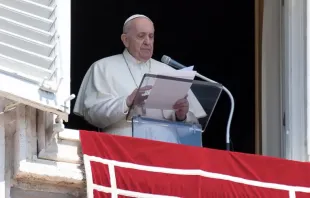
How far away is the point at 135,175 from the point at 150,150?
143 mm

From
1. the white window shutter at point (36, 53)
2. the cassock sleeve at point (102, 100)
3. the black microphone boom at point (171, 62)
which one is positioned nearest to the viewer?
the white window shutter at point (36, 53)

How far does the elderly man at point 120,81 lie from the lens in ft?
25.2

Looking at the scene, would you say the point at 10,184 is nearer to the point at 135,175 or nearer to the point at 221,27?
the point at 135,175

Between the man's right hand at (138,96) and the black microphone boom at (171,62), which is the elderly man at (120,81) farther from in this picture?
the black microphone boom at (171,62)

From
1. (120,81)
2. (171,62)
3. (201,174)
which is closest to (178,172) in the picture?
(201,174)

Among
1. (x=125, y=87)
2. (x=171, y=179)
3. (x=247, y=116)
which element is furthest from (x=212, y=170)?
(x=247, y=116)

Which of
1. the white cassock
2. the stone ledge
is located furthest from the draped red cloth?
the white cassock

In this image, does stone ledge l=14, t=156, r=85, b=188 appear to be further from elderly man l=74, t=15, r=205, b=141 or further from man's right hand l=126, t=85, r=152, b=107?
elderly man l=74, t=15, r=205, b=141

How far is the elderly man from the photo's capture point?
7.69 meters

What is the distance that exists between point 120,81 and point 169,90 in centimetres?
63

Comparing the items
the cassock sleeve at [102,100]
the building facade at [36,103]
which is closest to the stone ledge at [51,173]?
the building facade at [36,103]

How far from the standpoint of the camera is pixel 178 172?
7125mm

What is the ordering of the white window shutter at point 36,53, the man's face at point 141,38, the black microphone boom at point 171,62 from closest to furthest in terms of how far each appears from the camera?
1. the white window shutter at point 36,53
2. the black microphone boom at point 171,62
3. the man's face at point 141,38

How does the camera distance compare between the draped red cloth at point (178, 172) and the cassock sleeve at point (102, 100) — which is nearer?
the draped red cloth at point (178, 172)
